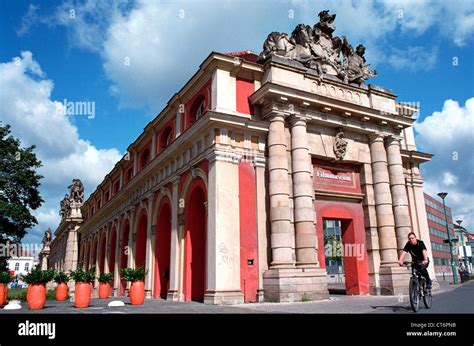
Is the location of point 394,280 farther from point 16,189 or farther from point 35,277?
point 16,189

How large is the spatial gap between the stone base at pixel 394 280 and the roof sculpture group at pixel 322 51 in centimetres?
941

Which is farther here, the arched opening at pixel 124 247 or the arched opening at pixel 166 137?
the arched opening at pixel 124 247

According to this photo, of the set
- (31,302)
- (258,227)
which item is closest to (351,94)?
(258,227)

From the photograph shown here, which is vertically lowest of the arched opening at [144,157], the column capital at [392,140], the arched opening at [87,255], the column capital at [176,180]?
the arched opening at [87,255]

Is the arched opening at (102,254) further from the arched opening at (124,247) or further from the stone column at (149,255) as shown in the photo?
the stone column at (149,255)

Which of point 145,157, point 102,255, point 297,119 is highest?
point 145,157

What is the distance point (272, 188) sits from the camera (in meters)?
15.3

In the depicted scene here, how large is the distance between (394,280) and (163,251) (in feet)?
38.7

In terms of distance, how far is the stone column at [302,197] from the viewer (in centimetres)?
1493

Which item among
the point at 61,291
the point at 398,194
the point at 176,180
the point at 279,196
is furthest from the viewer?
the point at 61,291

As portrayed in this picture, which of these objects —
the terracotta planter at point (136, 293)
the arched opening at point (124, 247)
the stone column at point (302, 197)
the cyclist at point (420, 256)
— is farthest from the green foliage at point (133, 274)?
the arched opening at point (124, 247)

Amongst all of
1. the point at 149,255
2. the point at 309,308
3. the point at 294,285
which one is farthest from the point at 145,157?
the point at 309,308

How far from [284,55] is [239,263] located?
32.6 ft
